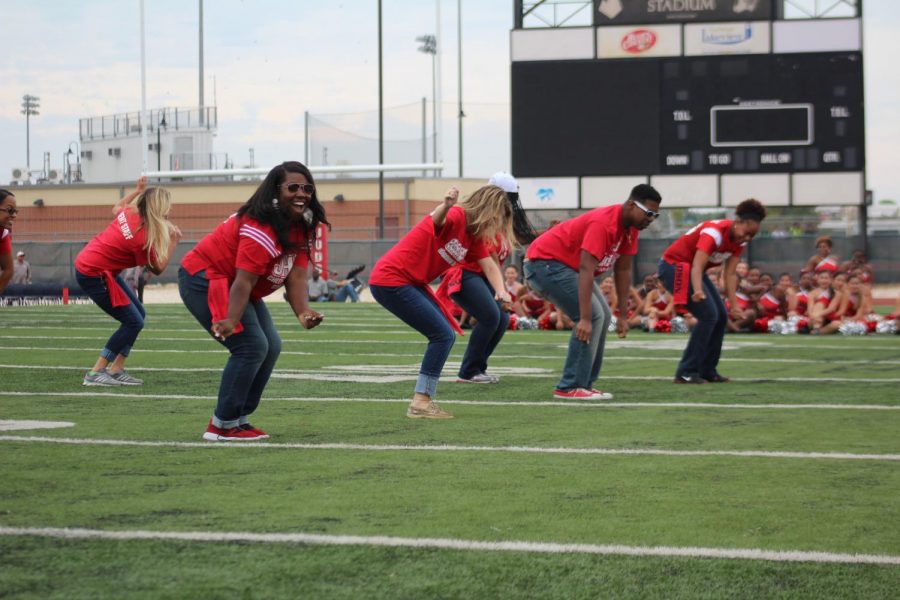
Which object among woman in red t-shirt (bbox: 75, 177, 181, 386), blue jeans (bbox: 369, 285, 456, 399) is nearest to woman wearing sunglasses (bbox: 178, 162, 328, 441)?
blue jeans (bbox: 369, 285, 456, 399)

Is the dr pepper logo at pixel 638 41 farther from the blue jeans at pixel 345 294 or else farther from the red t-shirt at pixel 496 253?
the red t-shirt at pixel 496 253

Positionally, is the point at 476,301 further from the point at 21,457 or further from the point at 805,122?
the point at 805,122

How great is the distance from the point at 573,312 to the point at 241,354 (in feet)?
12.1

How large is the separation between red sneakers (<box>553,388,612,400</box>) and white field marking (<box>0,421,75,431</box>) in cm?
371

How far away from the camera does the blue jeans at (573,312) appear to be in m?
10.5

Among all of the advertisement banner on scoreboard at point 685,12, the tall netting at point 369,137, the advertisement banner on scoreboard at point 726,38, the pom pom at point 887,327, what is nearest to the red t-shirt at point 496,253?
the pom pom at point 887,327

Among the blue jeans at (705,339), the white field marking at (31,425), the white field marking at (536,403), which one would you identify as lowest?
the white field marking at (536,403)

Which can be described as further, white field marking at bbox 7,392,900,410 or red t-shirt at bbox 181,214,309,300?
white field marking at bbox 7,392,900,410

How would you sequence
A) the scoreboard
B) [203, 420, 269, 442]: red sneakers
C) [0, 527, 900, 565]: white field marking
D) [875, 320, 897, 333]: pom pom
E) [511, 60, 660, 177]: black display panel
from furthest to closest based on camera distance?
1. [511, 60, 660, 177]: black display panel
2. the scoreboard
3. [875, 320, 897, 333]: pom pom
4. [203, 420, 269, 442]: red sneakers
5. [0, 527, 900, 565]: white field marking

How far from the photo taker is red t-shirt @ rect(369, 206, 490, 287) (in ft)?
30.1

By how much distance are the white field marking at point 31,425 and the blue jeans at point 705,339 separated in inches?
216

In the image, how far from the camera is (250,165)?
215ft

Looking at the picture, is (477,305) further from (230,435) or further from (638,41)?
(638,41)

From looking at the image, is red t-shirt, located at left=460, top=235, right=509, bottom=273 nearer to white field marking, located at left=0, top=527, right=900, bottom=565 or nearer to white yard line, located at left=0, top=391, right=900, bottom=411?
white yard line, located at left=0, top=391, right=900, bottom=411
